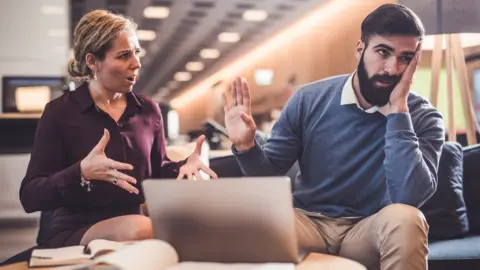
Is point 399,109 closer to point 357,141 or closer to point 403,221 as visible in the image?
point 357,141

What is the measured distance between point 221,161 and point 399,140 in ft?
2.73

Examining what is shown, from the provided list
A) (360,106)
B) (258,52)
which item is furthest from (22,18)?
(258,52)

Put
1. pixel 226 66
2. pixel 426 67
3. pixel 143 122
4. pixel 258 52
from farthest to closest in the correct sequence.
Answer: pixel 226 66 → pixel 258 52 → pixel 426 67 → pixel 143 122

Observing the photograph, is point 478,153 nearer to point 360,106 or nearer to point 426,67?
point 360,106

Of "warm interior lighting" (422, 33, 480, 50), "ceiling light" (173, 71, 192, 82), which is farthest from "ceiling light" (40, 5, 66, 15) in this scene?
"ceiling light" (173, 71, 192, 82)

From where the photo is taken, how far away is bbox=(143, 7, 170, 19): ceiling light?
7.91 m

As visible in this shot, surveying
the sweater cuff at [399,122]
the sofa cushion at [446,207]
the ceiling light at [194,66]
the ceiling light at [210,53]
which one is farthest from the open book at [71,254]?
the ceiling light at [194,66]

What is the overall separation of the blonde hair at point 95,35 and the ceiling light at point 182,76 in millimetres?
11820

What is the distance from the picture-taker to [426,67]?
122 inches

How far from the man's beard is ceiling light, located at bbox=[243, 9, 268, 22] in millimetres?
6757

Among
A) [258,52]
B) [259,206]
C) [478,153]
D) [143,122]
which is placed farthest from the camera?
[258,52]

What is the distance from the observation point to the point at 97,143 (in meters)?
1.66

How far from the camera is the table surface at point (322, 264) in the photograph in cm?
115

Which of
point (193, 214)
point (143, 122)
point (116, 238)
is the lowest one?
point (116, 238)
